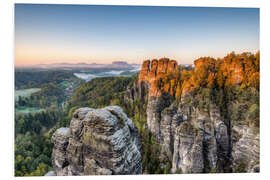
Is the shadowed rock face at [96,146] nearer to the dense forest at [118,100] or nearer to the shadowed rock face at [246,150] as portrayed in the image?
the dense forest at [118,100]

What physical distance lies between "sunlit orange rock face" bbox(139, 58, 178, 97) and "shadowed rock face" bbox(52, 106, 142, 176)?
1.51 meters

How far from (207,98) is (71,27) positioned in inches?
163

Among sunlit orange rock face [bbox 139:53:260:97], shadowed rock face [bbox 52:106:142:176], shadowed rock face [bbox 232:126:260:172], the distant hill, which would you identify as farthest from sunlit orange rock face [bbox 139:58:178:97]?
shadowed rock face [bbox 232:126:260:172]

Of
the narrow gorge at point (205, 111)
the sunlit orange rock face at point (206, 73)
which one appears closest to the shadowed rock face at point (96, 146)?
the narrow gorge at point (205, 111)

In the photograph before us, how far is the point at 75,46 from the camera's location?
3.77 m

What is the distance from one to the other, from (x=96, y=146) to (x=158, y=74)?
2469 millimetres

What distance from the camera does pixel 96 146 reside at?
2709 mm

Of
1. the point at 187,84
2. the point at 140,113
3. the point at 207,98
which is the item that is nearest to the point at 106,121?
the point at 140,113

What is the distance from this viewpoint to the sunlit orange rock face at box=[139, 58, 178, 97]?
12.6ft

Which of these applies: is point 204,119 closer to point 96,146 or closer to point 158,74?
point 158,74

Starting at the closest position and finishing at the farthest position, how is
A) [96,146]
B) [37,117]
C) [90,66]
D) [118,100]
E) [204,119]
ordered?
[96,146] → [37,117] → [204,119] → [90,66] → [118,100]

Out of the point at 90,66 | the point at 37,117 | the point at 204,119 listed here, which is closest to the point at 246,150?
the point at 204,119

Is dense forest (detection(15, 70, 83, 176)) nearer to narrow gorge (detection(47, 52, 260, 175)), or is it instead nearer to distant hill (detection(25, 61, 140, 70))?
distant hill (detection(25, 61, 140, 70))

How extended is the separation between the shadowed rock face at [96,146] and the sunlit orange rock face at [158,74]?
4.96 feet
